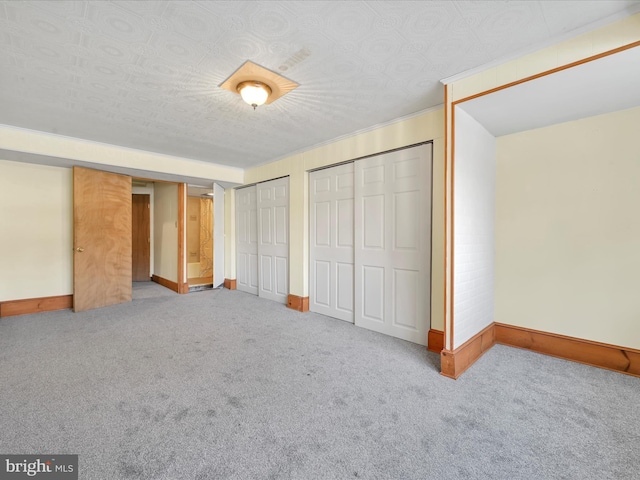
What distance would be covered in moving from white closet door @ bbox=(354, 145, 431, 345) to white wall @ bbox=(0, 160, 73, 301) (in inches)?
178

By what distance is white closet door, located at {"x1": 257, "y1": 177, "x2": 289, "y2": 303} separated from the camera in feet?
14.8

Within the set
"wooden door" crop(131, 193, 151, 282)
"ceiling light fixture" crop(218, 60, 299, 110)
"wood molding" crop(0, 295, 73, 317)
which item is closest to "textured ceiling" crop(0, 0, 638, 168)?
"ceiling light fixture" crop(218, 60, 299, 110)

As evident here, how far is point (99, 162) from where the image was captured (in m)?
3.79

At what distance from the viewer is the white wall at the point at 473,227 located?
2297 millimetres

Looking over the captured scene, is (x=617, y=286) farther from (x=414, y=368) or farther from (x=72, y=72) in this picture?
(x=72, y=72)

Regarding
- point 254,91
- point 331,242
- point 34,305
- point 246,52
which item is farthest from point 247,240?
point 246,52

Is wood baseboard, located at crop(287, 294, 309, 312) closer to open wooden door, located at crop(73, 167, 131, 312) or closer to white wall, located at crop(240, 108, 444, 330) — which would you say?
white wall, located at crop(240, 108, 444, 330)

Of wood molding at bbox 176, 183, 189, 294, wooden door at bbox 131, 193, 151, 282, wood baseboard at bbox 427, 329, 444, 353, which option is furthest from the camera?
wooden door at bbox 131, 193, 151, 282

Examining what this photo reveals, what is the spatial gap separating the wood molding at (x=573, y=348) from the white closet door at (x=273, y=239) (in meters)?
3.06

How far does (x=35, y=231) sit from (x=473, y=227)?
584cm

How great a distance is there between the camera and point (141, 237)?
6562mm

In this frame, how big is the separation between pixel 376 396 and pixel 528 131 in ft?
9.73

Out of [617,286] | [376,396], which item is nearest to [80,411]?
[376,396]

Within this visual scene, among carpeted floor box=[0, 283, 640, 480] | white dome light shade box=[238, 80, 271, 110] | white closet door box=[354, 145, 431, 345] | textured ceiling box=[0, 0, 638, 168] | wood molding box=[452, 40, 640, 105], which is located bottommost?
carpeted floor box=[0, 283, 640, 480]
